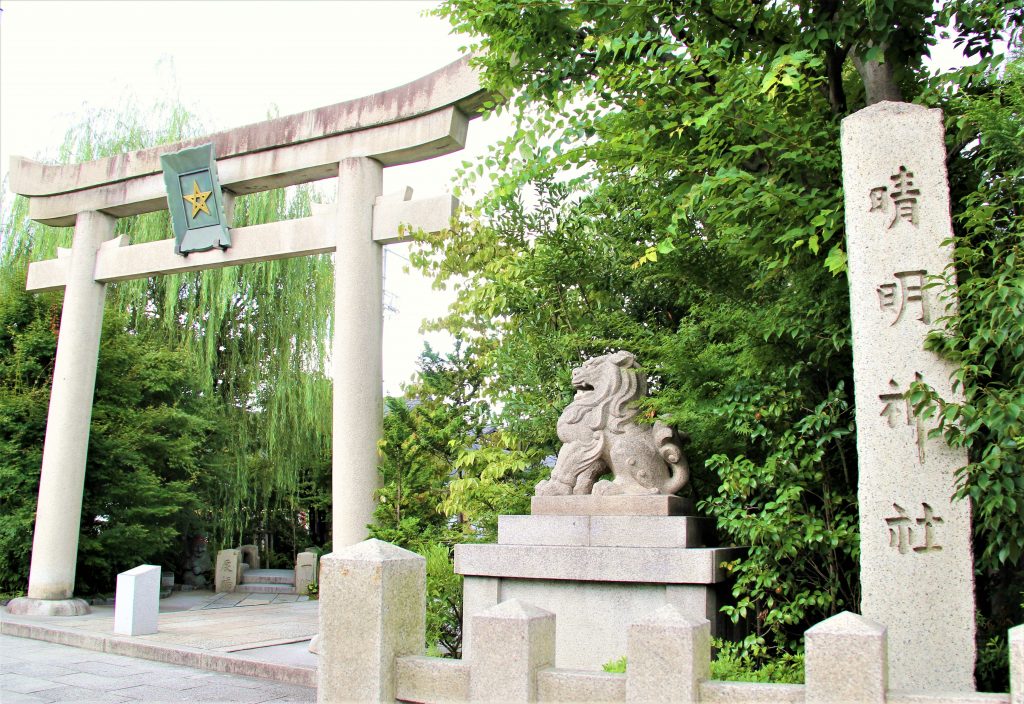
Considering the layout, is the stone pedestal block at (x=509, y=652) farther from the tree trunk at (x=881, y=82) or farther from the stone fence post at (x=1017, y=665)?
the tree trunk at (x=881, y=82)

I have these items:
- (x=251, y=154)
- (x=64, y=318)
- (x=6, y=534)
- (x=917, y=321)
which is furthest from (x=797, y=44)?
(x=6, y=534)

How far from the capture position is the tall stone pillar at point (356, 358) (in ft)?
25.9

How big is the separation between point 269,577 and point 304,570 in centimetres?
116

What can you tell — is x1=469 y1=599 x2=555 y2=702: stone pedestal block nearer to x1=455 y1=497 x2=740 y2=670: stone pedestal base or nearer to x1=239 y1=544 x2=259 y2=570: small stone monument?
x1=455 y1=497 x2=740 y2=670: stone pedestal base

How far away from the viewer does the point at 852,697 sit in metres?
2.69

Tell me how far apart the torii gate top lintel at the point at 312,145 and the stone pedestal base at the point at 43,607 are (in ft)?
16.4

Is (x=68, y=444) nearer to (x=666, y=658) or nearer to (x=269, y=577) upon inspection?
(x=269, y=577)

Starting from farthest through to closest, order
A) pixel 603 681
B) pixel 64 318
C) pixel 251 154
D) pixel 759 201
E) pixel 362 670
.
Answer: pixel 64 318, pixel 251 154, pixel 759 201, pixel 362 670, pixel 603 681

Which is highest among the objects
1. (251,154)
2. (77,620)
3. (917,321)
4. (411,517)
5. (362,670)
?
(251,154)

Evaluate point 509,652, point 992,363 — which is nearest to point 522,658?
point 509,652

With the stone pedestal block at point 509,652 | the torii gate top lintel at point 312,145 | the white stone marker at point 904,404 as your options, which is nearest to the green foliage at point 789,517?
the white stone marker at point 904,404

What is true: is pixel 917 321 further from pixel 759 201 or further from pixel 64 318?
pixel 64 318

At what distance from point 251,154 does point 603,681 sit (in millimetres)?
Answer: 7782

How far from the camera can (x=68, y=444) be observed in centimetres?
1015
